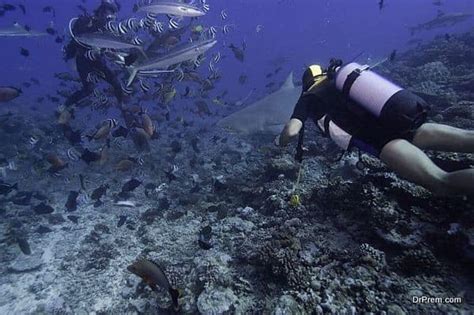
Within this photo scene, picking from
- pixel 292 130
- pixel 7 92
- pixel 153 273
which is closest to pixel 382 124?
pixel 292 130

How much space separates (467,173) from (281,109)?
6.12m

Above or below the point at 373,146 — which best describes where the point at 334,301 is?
below

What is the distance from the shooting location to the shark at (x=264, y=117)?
8.83 meters

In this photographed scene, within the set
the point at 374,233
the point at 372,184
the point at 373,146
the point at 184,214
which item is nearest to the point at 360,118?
the point at 373,146

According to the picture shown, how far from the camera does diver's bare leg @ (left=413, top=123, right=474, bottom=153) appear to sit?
3922mm

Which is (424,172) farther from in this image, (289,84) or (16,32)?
(16,32)

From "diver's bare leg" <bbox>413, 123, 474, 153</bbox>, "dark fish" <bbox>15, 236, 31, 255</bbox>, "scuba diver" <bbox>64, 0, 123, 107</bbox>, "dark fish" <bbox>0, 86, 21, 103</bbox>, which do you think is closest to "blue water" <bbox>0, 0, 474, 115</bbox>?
"scuba diver" <bbox>64, 0, 123, 107</bbox>

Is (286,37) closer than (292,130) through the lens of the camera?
No

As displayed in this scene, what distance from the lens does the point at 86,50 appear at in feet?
28.4

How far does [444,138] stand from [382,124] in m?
0.90

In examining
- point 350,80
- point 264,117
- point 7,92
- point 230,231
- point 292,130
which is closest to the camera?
point 350,80

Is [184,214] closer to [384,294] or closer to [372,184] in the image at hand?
[372,184]

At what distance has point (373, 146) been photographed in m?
3.97

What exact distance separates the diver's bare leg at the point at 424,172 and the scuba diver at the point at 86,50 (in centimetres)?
750
